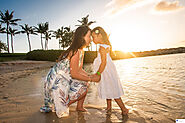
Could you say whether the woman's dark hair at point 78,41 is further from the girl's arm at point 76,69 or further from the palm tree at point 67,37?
the palm tree at point 67,37

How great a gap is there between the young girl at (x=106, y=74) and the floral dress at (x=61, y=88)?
47 cm


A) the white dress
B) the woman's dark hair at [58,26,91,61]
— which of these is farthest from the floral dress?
the white dress

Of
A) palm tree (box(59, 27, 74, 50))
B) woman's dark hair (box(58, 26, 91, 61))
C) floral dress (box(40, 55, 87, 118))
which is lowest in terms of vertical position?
floral dress (box(40, 55, 87, 118))

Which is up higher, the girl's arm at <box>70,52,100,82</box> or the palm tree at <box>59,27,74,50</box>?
the palm tree at <box>59,27,74,50</box>

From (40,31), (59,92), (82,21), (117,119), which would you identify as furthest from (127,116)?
(40,31)

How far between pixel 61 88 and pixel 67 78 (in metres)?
0.21

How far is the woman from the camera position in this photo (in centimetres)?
228

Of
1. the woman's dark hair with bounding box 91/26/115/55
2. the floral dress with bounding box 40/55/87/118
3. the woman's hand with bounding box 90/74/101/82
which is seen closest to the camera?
the floral dress with bounding box 40/55/87/118

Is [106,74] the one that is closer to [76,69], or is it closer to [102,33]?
[76,69]

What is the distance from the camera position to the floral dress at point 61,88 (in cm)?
227

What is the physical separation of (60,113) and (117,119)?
1019mm

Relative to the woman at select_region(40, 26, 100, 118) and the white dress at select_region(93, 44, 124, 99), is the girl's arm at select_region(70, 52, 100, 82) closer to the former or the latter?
the woman at select_region(40, 26, 100, 118)

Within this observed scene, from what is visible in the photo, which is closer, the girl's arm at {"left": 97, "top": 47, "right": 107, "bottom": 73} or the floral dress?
the floral dress

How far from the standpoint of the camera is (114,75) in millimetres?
2629
